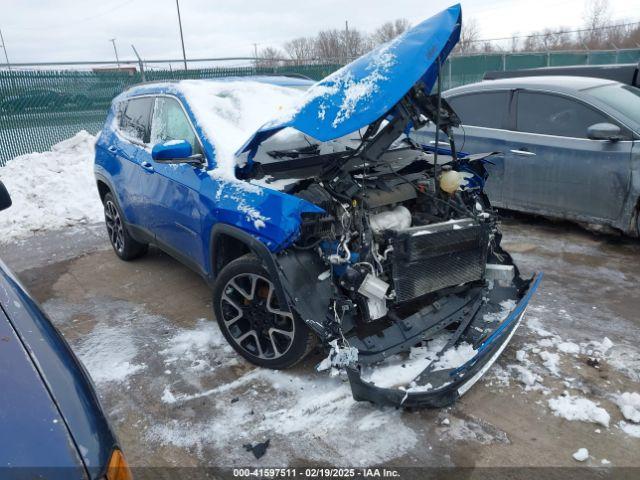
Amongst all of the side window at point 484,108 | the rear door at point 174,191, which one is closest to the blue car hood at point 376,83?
the rear door at point 174,191

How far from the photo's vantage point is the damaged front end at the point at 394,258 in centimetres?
276

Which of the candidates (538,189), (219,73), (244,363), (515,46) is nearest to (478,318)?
(244,363)

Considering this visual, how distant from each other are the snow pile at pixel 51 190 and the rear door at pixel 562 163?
5633 millimetres

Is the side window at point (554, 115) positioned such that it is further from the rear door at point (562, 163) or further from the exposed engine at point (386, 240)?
the exposed engine at point (386, 240)

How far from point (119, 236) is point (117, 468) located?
4.18 metres

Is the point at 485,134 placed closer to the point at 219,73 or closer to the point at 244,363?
the point at 244,363

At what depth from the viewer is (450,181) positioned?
3318 mm

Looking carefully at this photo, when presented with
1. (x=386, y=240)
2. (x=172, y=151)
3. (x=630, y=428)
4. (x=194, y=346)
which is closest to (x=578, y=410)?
(x=630, y=428)

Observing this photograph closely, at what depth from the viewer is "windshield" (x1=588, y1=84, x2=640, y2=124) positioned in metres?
4.92

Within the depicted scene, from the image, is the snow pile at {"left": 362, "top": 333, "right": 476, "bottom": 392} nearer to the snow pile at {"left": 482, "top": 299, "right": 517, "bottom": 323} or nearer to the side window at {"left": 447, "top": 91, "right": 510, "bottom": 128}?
the snow pile at {"left": 482, "top": 299, "right": 517, "bottom": 323}

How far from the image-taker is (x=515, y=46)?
98.0ft

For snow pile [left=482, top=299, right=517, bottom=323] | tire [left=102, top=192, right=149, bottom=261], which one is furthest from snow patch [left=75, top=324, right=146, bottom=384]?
A: snow pile [left=482, top=299, right=517, bottom=323]

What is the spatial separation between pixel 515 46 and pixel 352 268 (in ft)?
104

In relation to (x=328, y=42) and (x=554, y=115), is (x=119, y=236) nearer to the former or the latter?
(x=554, y=115)
